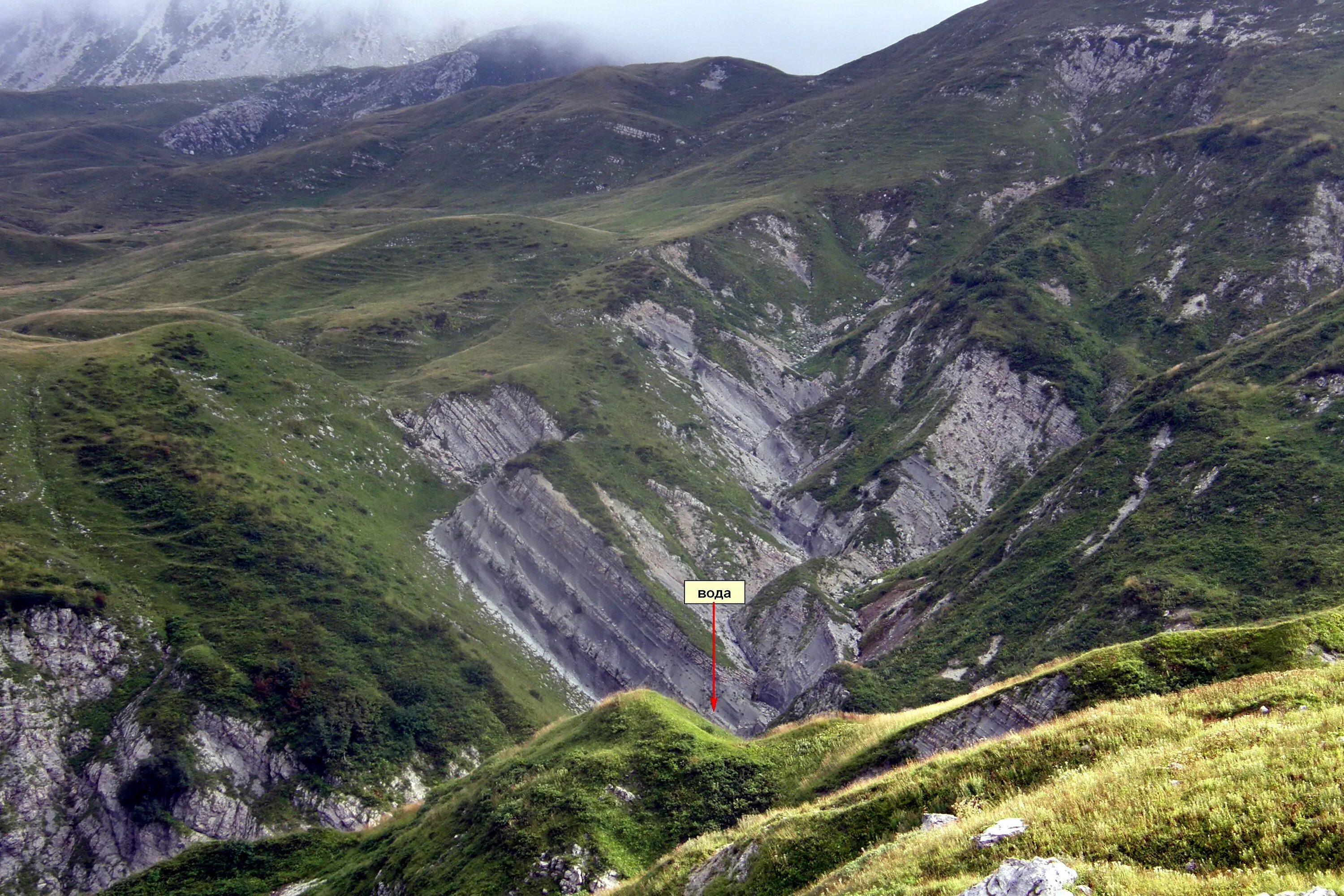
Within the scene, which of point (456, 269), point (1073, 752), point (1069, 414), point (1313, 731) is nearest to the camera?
point (1313, 731)

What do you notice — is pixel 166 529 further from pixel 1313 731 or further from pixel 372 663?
pixel 1313 731

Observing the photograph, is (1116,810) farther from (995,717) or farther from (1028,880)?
(995,717)

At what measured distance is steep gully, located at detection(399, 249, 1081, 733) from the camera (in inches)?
4033

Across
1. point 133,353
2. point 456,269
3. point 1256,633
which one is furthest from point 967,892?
point 456,269

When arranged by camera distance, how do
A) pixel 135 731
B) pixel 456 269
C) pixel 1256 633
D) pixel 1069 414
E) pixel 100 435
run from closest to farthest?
pixel 1256 633 → pixel 135 731 → pixel 100 435 → pixel 1069 414 → pixel 456 269

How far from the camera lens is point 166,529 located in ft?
286

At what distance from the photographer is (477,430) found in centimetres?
12650

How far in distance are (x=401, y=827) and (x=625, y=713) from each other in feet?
48.1

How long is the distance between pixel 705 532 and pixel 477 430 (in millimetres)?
36401

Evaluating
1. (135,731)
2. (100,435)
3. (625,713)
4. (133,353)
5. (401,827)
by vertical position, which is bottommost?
(135,731)

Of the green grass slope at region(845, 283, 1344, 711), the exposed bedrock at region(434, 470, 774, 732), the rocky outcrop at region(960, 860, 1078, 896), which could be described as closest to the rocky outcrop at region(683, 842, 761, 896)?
the rocky outcrop at region(960, 860, 1078, 896)

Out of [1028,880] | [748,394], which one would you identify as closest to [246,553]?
[1028,880]

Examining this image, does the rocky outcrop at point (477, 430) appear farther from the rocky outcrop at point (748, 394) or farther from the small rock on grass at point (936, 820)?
the small rock on grass at point (936, 820)

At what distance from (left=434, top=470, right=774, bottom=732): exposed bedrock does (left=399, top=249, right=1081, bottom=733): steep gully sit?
172 mm
